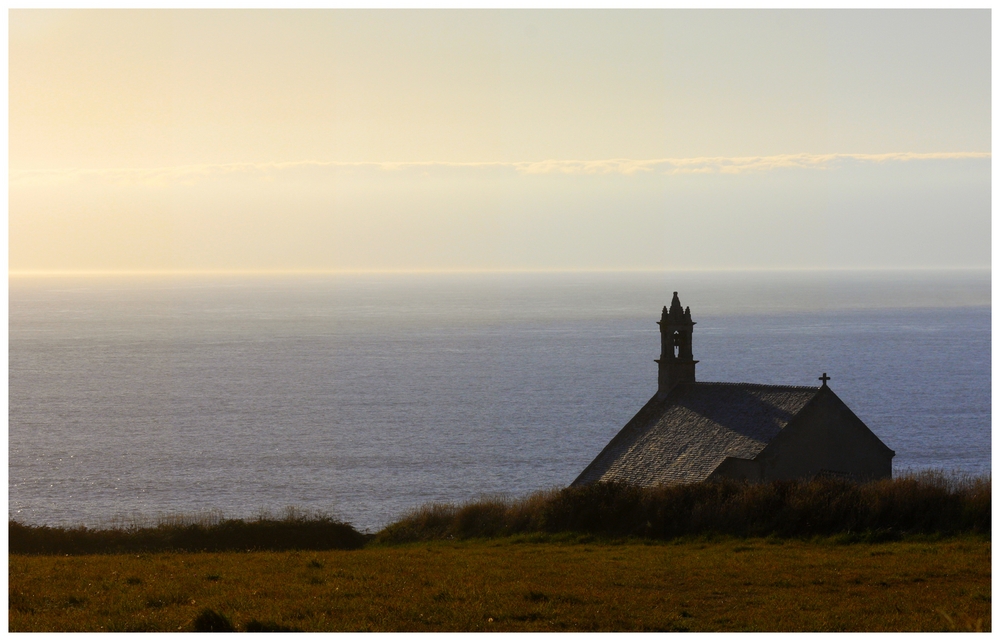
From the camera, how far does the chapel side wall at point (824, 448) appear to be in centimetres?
3428

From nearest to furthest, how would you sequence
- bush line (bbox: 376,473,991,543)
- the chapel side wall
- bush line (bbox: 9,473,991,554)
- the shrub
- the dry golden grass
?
the dry golden grass, bush line (bbox: 376,473,991,543), bush line (bbox: 9,473,991,554), the shrub, the chapel side wall

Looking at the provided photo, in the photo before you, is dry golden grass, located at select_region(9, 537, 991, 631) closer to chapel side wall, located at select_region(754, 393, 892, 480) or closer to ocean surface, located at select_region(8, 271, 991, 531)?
chapel side wall, located at select_region(754, 393, 892, 480)

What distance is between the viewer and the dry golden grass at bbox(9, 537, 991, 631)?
50.9 feet

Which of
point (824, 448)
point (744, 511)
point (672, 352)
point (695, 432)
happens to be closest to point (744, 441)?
point (695, 432)

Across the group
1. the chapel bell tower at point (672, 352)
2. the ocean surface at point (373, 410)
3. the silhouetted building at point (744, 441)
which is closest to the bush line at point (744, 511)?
the silhouetted building at point (744, 441)

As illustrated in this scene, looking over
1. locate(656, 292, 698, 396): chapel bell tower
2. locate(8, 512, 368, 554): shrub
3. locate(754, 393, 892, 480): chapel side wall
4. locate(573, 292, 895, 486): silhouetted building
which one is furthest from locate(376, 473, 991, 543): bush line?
locate(656, 292, 698, 396): chapel bell tower

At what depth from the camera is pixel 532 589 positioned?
1806 cm

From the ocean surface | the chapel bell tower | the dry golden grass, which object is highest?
the chapel bell tower

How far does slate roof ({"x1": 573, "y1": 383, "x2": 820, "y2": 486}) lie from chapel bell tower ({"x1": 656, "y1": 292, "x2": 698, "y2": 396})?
1.33ft

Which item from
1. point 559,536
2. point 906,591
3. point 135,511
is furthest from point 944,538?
point 135,511

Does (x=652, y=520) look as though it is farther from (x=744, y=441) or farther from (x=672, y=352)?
(x=672, y=352)

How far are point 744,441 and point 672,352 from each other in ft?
21.4

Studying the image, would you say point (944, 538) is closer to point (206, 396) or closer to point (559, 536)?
point (559, 536)

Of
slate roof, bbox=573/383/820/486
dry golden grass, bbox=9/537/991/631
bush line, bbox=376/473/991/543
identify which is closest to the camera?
dry golden grass, bbox=9/537/991/631
